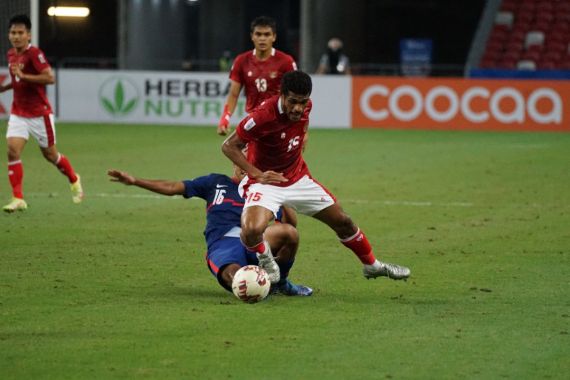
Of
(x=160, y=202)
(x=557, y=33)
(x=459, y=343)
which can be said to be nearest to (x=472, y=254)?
(x=459, y=343)

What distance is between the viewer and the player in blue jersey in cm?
857

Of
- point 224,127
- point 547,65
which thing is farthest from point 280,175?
point 547,65

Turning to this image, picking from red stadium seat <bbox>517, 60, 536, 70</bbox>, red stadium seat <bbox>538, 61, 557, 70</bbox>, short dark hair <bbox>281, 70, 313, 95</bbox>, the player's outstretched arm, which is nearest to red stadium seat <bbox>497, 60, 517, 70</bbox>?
red stadium seat <bbox>517, 60, 536, 70</bbox>

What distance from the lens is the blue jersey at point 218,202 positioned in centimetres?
891

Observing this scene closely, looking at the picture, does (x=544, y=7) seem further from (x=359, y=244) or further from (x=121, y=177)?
(x=121, y=177)

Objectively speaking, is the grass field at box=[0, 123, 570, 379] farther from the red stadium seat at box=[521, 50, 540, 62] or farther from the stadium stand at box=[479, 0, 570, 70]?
the red stadium seat at box=[521, 50, 540, 62]

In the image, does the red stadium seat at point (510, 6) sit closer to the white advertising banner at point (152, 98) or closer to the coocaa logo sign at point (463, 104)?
the coocaa logo sign at point (463, 104)

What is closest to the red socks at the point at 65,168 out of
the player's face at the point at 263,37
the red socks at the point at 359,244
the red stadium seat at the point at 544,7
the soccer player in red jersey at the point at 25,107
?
the soccer player in red jersey at the point at 25,107

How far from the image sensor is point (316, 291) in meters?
9.01

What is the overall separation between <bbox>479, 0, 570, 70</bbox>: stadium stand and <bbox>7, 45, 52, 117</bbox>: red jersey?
21887mm

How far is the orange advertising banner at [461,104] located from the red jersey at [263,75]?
48.4ft

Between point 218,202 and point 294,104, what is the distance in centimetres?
109

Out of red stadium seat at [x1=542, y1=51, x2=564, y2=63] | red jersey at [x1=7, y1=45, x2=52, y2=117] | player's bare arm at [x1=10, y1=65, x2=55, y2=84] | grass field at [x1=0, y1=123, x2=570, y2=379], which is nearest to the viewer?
grass field at [x1=0, y1=123, x2=570, y2=379]

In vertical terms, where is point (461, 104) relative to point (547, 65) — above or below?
below
